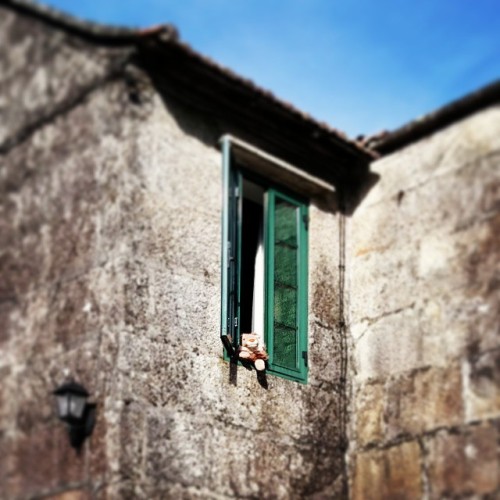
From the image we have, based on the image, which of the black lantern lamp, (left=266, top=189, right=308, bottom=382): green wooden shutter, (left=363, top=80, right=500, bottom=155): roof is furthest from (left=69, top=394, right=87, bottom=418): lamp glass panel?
(left=363, top=80, right=500, bottom=155): roof

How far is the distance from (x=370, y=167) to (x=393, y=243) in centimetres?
73

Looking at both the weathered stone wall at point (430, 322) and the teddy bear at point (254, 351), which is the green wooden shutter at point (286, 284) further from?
the weathered stone wall at point (430, 322)

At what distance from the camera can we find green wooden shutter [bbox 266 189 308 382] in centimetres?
695

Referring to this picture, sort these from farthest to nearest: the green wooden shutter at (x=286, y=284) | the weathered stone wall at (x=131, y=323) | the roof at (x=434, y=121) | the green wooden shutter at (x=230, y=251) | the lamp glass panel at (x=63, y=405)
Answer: the green wooden shutter at (x=286, y=284), the roof at (x=434, y=121), the green wooden shutter at (x=230, y=251), the weathered stone wall at (x=131, y=323), the lamp glass panel at (x=63, y=405)

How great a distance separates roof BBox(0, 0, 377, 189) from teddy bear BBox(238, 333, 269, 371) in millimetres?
1459

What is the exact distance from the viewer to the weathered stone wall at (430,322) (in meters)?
6.25

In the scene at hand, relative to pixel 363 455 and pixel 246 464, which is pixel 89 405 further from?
pixel 363 455

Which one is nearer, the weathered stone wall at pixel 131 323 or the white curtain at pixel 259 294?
the weathered stone wall at pixel 131 323

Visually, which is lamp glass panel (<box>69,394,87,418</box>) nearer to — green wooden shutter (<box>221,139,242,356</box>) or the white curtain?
green wooden shutter (<box>221,139,242,356</box>)

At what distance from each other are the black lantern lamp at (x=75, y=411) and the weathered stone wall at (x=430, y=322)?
2088 millimetres

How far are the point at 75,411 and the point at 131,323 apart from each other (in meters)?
0.64

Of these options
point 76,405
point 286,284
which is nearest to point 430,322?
point 286,284

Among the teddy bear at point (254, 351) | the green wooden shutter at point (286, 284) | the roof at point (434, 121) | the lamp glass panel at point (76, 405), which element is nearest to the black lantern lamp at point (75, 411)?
the lamp glass panel at point (76, 405)

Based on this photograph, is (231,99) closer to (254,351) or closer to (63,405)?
(254,351)
